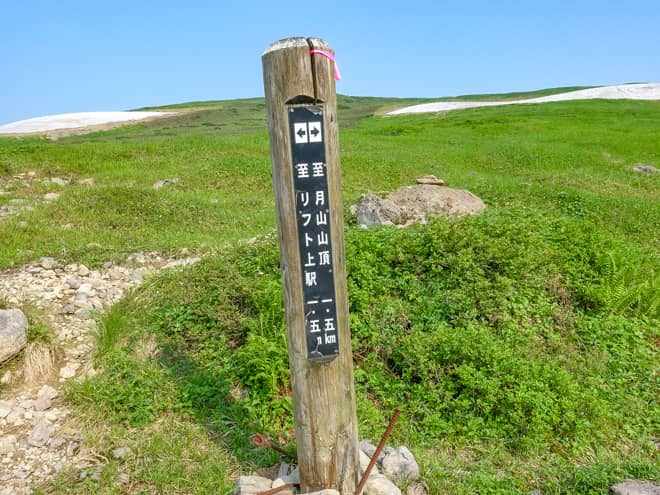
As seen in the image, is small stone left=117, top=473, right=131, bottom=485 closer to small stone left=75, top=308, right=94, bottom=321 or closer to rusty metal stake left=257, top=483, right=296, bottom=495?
rusty metal stake left=257, top=483, right=296, bottom=495

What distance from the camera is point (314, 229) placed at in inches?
110

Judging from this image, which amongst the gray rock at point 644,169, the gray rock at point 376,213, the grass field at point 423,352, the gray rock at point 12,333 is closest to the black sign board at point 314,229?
the grass field at point 423,352

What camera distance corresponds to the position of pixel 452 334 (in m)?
5.04

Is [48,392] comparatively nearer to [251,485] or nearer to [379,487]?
[251,485]

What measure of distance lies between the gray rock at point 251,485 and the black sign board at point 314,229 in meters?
1.06

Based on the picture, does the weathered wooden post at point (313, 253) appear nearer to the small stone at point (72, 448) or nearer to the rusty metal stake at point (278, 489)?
the rusty metal stake at point (278, 489)

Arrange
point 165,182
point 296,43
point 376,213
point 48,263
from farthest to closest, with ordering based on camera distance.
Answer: point 165,182 → point 376,213 → point 48,263 → point 296,43

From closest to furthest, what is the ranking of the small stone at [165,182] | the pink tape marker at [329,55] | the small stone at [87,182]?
the pink tape marker at [329,55] < the small stone at [165,182] < the small stone at [87,182]

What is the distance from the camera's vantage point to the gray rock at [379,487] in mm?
3291

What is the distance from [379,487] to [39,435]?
2.95 meters

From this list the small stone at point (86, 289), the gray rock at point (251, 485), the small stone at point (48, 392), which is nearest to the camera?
the gray rock at point (251, 485)

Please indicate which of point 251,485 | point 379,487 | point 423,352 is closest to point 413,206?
point 423,352

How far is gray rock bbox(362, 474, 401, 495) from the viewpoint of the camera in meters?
3.29

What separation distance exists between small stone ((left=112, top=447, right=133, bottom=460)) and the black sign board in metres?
1.98
